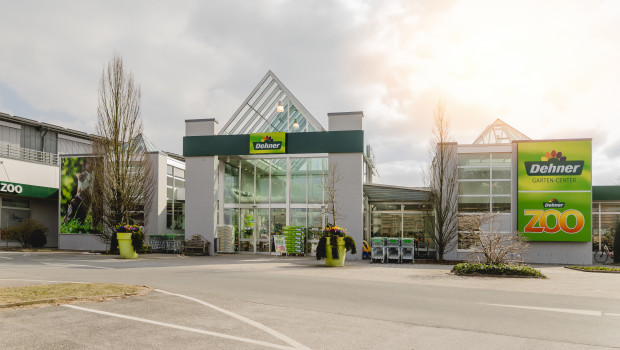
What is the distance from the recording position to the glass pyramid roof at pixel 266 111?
82.2 ft

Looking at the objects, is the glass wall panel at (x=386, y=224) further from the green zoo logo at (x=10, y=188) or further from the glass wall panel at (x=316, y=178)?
the green zoo logo at (x=10, y=188)

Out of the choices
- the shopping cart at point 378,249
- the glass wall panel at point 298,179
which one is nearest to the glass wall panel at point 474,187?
the shopping cart at point 378,249

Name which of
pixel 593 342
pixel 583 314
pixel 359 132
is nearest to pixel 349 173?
pixel 359 132

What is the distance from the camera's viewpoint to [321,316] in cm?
802

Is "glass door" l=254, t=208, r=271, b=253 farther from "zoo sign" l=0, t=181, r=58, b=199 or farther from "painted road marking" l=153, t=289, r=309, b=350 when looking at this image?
"painted road marking" l=153, t=289, r=309, b=350

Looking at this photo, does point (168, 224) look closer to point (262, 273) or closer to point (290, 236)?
point (290, 236)

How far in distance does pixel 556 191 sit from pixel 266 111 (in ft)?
46.9

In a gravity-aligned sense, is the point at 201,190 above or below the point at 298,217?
above

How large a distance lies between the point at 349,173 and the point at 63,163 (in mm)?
17509

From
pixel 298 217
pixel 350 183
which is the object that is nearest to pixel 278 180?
pixel 298 217

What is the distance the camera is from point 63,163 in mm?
29266

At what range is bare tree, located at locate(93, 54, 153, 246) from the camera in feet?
81.7

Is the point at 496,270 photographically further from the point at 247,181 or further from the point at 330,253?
the point at 247,181

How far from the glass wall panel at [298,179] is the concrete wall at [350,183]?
6.53ft
